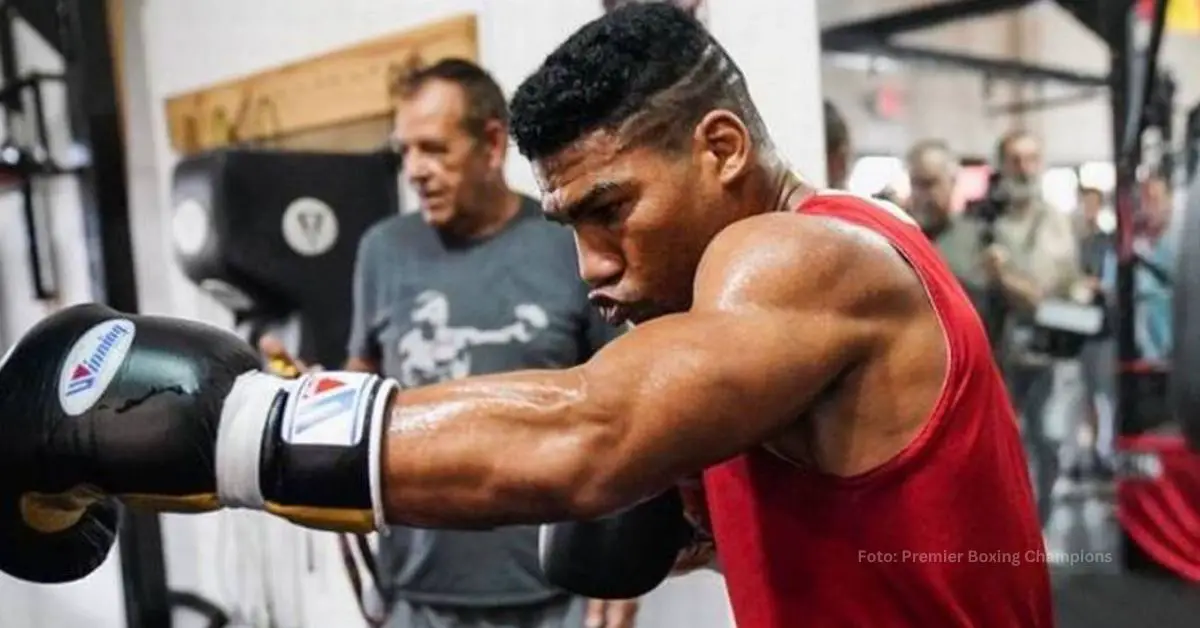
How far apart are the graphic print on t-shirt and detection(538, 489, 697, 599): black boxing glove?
0.65 m

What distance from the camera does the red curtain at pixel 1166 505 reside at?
335 centimetres

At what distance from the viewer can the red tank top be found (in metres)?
0.97

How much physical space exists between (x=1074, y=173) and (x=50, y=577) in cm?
499

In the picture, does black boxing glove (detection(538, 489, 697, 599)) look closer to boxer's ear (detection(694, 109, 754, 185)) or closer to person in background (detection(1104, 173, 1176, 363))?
boxer's ear (detection(694, 109, 754, 185))

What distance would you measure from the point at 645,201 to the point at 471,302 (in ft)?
3.36

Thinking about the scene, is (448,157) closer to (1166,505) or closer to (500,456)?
(500,456)

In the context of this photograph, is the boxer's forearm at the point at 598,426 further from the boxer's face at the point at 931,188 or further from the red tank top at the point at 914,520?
the boxer's face at the point at 931,188

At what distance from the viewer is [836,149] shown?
86.1 inches

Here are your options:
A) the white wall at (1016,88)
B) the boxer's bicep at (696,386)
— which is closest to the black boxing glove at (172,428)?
the boxer's bicep at (696,386)

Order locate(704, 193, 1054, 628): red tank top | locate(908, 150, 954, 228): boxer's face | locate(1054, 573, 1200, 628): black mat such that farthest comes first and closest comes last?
locate(908, 150, 954, 228): boxer's face → locate(1054, 573, 1200, 628): black mat → locate(704, 193, 1054, 628): red tank top

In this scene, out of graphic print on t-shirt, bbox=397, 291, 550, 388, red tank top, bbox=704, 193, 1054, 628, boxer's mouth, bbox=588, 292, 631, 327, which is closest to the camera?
red tank top, bbox=704, 193, 1054, 628

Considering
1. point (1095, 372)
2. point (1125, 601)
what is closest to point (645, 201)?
point (1125, 601)

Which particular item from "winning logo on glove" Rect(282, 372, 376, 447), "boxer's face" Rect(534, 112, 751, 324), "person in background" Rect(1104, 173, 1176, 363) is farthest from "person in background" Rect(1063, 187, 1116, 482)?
"winning logo on glove" Rect(282, 372, 376, 447)

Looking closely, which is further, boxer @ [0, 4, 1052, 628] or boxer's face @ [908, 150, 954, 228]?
boxer's face @ [908, 150, 954, 228]
